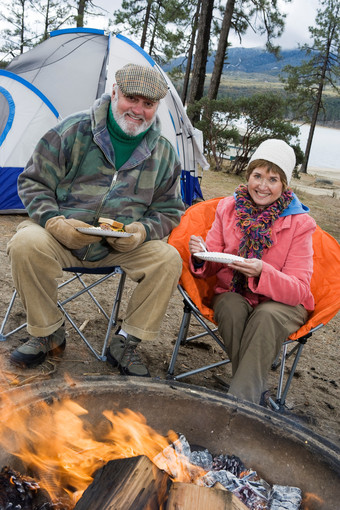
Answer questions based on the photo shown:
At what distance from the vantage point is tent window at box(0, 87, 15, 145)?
17.4 feet

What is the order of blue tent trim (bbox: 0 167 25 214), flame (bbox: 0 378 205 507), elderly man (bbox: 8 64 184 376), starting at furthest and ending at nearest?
blue tent trim (bbox: 0 167 25 214) → elderly man (bbox: 8 64 184 376) → flame (bbox: 0 378 205 507)

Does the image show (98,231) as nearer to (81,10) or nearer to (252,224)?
(252,224)

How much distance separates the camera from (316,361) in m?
3.37

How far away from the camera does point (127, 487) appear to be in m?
1.26

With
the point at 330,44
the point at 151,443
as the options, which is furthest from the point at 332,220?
the point at 330,44

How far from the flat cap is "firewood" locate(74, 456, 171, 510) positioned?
5.95 feet

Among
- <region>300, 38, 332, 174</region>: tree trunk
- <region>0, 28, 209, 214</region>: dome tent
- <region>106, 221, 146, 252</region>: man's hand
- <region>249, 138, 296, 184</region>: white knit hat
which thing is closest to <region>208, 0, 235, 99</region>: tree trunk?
<region>0, 28, 209, 214</region>: dome tent

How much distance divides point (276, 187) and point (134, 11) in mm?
21771

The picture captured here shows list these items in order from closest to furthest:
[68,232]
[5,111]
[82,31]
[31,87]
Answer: [68,232]
[5,111]
[31,87]
[82,31]

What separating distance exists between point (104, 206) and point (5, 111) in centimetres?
Answer: 357

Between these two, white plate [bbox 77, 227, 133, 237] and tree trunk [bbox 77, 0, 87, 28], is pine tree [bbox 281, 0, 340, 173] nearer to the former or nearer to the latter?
tree trunk [bbox 77, 0, 87, 28]

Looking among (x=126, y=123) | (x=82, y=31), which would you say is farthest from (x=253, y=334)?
(x=82, y=31)

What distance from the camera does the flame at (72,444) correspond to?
1.39 meters

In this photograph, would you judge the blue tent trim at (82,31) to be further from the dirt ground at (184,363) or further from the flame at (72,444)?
the flame at (72,444)
